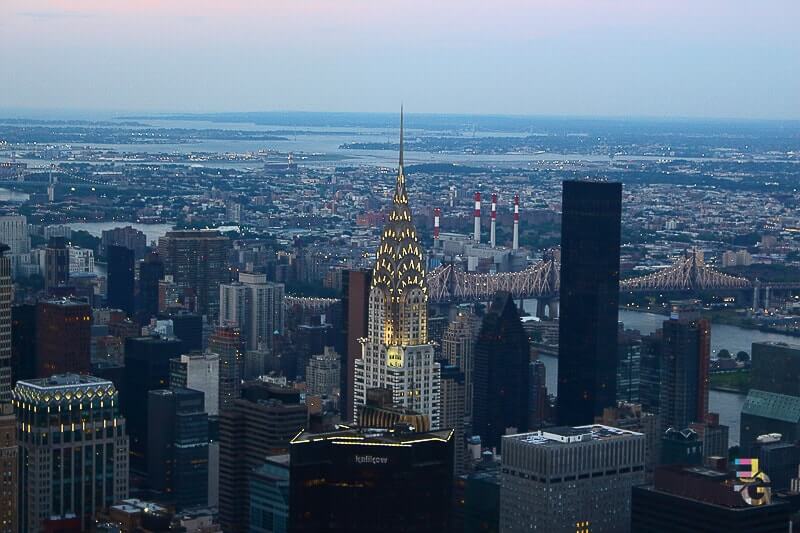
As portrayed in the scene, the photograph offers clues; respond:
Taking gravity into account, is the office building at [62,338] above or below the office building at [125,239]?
above

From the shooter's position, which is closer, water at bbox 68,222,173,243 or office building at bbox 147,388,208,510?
office building at bbox 147,388,208,510

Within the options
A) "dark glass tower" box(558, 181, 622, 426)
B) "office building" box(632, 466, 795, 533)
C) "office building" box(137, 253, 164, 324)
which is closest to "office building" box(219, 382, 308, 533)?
"office building" box(632, 466, 795, 533)

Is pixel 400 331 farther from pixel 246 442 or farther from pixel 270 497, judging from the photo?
pixel 246 442

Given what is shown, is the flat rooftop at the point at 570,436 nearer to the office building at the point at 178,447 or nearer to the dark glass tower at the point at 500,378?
the office building at the point at 178,447

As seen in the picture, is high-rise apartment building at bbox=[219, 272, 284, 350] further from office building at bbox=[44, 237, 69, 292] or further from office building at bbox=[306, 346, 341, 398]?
office building at bbox=[306, 346, 341, 398]

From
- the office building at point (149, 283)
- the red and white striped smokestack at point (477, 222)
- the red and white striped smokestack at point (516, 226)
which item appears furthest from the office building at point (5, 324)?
the red and white striped smokestack at point (477, 222)
